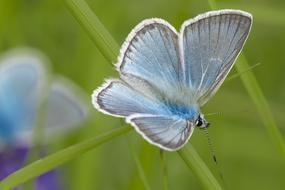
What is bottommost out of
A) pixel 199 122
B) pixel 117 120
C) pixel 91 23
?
pixel 117 120

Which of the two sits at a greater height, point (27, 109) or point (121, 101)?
point (121, 101)

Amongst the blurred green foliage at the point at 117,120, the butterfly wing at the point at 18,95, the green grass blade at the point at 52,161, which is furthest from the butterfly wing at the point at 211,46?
the blurred green foliage at the point at 117,120

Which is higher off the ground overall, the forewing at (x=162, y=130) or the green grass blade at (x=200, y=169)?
the forewing at (x=162, y=130)

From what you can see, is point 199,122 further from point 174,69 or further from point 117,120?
point 117,120

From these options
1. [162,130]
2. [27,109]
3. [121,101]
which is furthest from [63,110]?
[162,130]

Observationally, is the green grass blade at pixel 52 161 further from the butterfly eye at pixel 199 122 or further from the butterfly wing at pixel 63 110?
the butterfly wing at pixel 63 110

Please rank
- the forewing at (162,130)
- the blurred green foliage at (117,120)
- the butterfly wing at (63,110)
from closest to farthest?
the forewing at (162,130)
the butterfly wing at (63,110)
the blurred green foliage at (117,120)

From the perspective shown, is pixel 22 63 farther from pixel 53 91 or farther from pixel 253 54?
pixel 253 54

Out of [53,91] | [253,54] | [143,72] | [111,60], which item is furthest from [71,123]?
[253,54]
